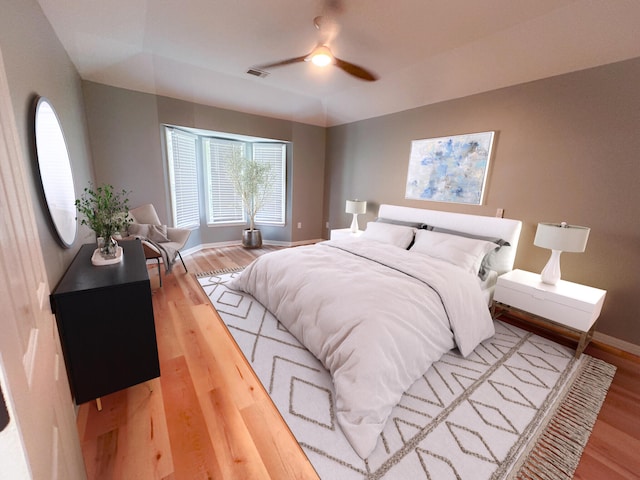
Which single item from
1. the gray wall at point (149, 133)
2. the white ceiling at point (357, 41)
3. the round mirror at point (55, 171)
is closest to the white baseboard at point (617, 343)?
the white ceiling at point (357, 41)

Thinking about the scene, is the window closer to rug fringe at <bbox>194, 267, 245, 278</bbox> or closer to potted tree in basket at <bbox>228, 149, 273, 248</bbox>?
potted tree in basket at <bbox>228, 149, 273, 248</bbox>

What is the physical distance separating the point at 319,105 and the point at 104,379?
469cm

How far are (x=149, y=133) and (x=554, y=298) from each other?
5046 millimetres

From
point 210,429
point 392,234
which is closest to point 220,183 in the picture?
point 392,234

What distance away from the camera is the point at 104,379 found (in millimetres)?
1527

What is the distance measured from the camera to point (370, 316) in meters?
1.75

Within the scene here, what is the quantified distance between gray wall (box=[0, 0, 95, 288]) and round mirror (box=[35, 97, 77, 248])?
4 centimetres

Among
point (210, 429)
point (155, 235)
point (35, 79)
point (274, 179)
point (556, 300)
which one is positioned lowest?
point (210, 429)

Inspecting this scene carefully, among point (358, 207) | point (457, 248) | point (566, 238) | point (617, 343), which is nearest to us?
point (566, 238)

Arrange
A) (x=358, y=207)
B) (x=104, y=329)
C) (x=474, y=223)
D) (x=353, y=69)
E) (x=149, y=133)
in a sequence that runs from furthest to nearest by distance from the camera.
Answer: (x=358, y=207), (x=149, y=133), (x=474, y=223), (x=353, y=69), (x=104, y=329)

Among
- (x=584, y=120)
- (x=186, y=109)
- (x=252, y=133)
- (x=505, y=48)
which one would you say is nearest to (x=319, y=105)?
(x=252, y=133)

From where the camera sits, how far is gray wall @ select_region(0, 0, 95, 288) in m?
1.29

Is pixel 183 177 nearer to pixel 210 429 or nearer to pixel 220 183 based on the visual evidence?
pixel 220 183

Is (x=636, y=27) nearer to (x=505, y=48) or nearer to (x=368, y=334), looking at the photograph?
(x=505, y=48)
